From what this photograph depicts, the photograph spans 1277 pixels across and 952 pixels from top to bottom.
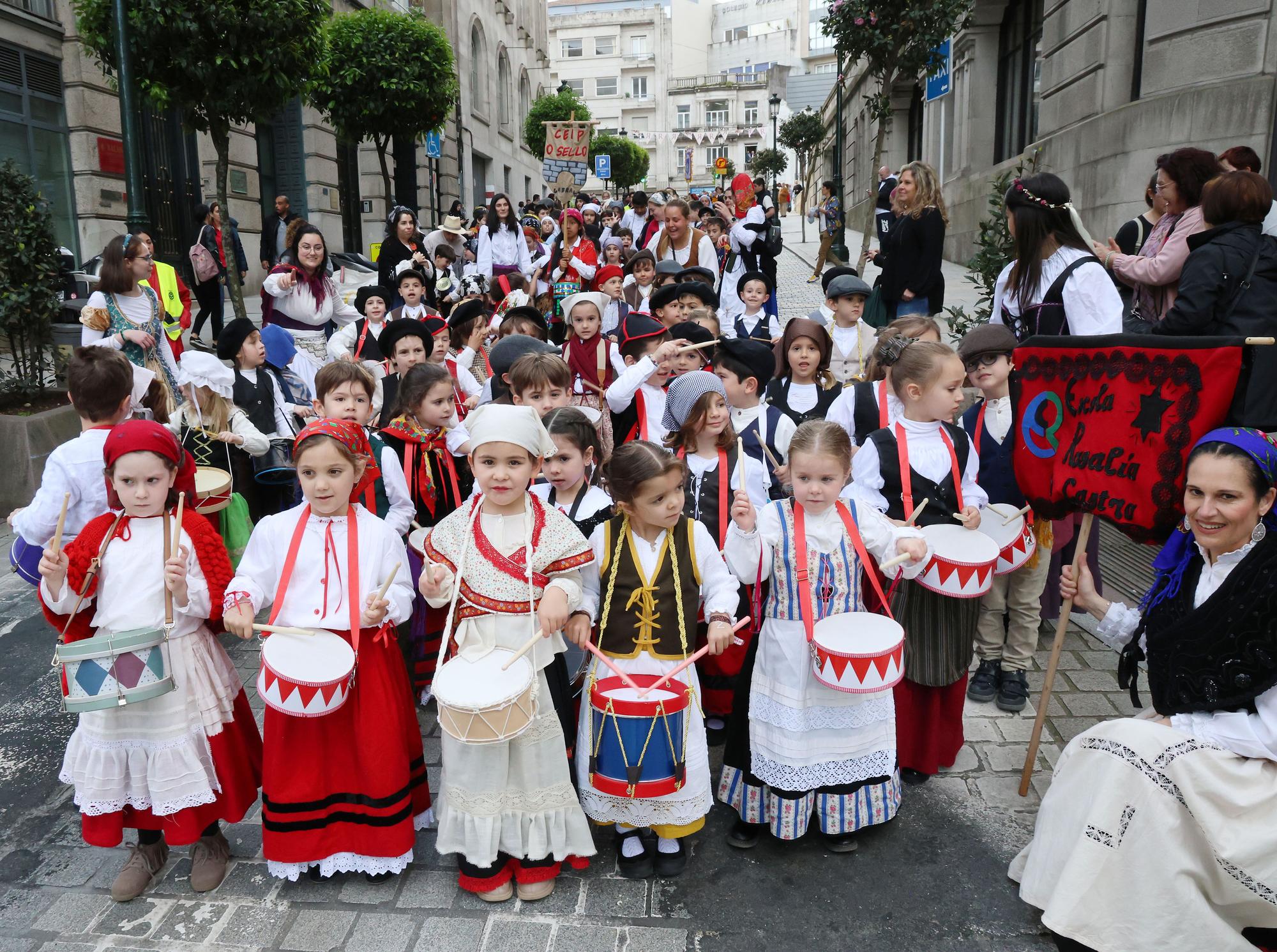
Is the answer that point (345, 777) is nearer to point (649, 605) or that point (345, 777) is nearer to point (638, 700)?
point (638, 700)

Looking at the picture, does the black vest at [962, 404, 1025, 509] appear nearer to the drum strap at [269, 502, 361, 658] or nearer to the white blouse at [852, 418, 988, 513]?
the white blouse at [852, 418, 988, 513]

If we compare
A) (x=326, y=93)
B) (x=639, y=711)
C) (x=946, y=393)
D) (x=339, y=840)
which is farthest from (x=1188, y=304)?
(x=326, y=93)

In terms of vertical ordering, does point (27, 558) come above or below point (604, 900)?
above

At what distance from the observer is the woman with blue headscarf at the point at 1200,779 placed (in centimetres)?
252

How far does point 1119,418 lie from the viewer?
3.25m

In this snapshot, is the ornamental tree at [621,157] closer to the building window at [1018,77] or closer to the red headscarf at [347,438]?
the building window at [1018,77]

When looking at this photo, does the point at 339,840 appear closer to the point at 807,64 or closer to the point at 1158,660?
the point at 1158,660

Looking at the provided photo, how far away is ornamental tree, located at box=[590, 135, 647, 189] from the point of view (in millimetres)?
58625

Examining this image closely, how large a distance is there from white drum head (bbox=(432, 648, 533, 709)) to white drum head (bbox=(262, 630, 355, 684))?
0.33 meters

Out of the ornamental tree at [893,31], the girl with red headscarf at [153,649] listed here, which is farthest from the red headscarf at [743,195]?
the girl with red headscarf at [153,649]

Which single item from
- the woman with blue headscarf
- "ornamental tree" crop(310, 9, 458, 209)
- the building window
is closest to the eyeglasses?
the woman with blue headscarf

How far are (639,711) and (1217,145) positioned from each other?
9.92m

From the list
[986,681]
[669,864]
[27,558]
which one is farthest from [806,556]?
[27,558]

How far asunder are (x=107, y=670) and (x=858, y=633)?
7.86ft
